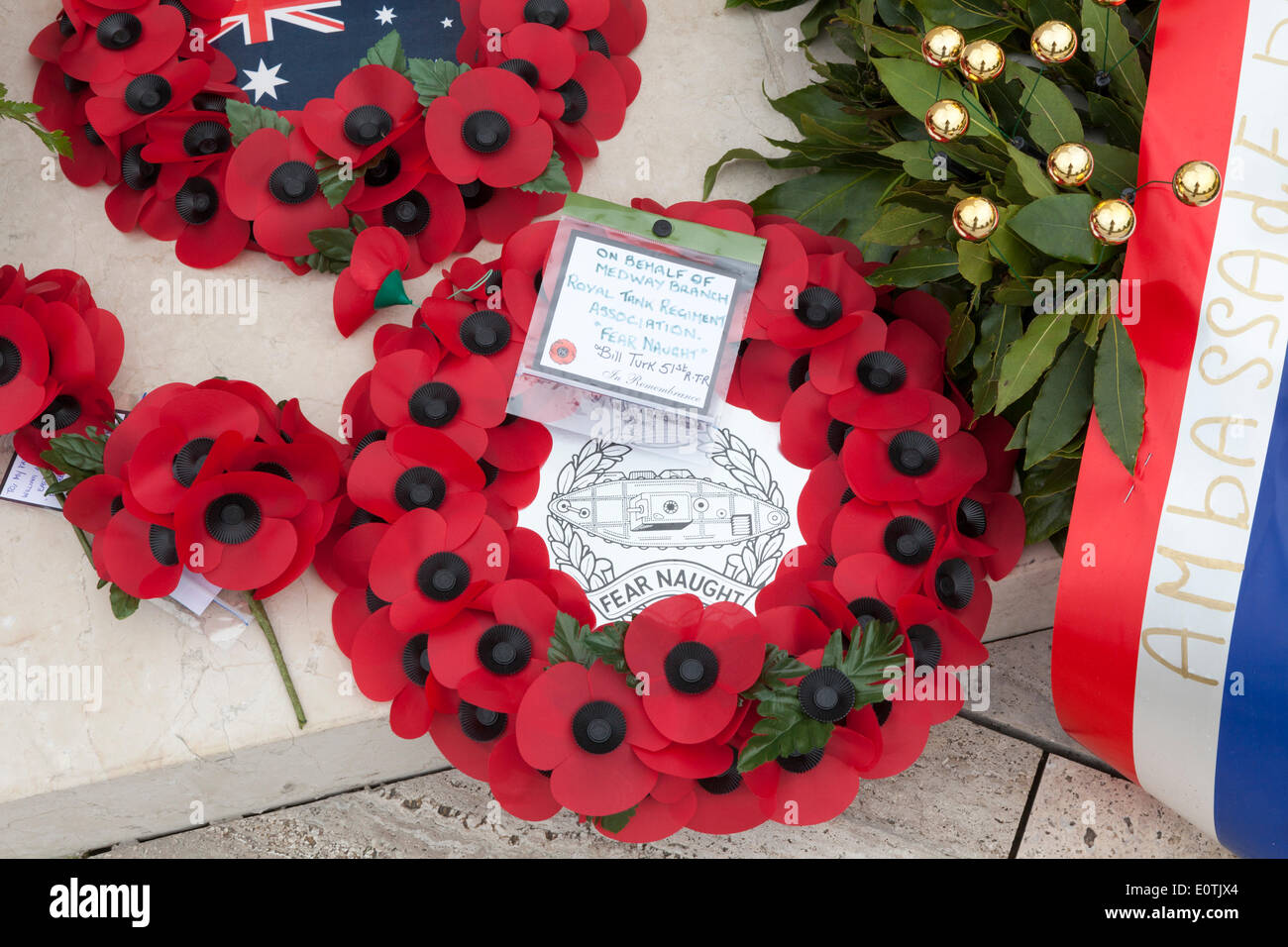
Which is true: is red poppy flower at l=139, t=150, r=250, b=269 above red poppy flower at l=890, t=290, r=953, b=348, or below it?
above

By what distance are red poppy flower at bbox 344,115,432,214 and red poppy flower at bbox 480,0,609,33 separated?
0.19 metres

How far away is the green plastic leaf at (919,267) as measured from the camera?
129 centimetres

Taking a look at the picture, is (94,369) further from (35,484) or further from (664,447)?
(664,447)

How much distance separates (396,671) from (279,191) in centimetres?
67

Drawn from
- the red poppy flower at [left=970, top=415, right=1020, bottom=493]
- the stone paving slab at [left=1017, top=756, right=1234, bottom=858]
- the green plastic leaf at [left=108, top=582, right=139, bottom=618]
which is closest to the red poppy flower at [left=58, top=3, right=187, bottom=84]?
the green plastic leaf at [left=108, top=582, right=139, bottom=618]

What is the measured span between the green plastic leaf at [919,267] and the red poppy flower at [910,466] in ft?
0.63

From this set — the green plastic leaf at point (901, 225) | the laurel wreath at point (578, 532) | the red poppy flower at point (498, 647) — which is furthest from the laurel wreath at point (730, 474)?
the green plastic leaf at point (901, 225)

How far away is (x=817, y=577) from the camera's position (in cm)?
134

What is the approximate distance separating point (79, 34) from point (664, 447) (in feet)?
3.34

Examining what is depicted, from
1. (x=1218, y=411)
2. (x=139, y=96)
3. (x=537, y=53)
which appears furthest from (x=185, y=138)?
(x=1218, y=411)

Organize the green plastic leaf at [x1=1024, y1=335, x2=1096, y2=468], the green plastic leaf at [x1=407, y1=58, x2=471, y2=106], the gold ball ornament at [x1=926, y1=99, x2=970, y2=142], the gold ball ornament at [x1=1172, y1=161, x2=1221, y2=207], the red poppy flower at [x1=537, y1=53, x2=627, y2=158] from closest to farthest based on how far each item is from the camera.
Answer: the gold ball ornament at [x1=1172, y1=161, x2=1221, y2=207] → the gold ball ornament at [x1=926, y1=99, x2=970, y2=142] → the green plastic leaf at [x1=1024, y1=335, x2=1096, y2=468] → the green plastic leaf at [x1=407, y1=58, x2=471, y2=106] → the red poppy flower at [x1=537, y1=53, x2=627, y2=158]

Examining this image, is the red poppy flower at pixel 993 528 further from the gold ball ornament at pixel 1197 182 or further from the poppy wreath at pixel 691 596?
the gold ball ornament at pixel 1197 182

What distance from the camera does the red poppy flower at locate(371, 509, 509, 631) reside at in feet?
4.09

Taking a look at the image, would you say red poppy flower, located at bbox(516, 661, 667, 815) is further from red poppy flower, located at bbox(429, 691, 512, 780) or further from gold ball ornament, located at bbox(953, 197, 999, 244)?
gold ball ornament, located at bbox(953, 197, 999, 244)
